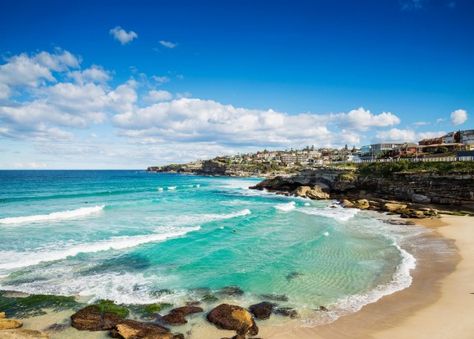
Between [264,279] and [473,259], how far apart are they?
13.1 meters

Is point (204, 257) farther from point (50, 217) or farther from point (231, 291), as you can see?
point (50, 217)

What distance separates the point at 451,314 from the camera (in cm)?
1247

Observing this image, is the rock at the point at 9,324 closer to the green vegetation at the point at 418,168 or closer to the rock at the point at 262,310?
the rock at the point at 262,310

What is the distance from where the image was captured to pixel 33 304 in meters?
13.4

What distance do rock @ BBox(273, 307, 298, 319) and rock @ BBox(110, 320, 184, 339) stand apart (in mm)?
4028

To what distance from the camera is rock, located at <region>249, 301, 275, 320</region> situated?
12.5 meters

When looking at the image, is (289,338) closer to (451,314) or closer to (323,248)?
(451,314)

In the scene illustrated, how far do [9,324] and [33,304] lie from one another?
2373mm

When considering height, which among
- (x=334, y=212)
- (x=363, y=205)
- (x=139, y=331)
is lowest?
(x=334, y=212)

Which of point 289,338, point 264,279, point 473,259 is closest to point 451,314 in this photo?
point 289,338

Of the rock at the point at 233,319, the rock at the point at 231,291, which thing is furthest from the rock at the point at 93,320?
the rock at the point at 231,291

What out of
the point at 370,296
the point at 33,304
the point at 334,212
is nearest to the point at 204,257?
the point at 33,304

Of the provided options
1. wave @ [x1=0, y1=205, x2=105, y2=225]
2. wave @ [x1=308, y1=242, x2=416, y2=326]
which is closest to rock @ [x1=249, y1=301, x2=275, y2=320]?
wave @ [x1=308, y1=242, x2=416, y2=326]

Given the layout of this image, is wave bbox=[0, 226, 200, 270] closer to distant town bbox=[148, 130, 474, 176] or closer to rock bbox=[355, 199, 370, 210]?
rock bbox=[355, 199, 370, 210]
